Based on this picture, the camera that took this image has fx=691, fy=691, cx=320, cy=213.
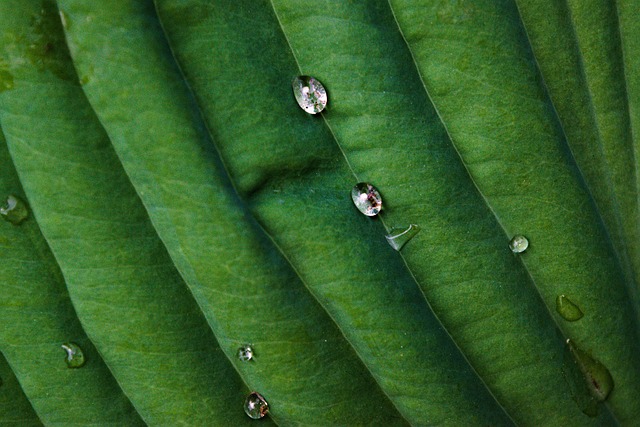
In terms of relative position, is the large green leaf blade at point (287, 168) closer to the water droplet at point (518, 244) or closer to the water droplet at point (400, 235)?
the water droplet at point (400, 235)

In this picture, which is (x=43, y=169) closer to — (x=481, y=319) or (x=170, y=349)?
(x=170, y=349)

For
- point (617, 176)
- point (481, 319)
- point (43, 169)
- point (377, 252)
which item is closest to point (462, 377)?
point (481, 319)

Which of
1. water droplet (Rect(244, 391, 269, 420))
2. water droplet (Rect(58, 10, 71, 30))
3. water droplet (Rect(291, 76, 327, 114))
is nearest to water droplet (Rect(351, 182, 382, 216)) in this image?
water droplet (Rect(291, 76, 327, 114))

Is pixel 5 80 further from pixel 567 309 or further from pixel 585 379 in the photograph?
pixel 585 379

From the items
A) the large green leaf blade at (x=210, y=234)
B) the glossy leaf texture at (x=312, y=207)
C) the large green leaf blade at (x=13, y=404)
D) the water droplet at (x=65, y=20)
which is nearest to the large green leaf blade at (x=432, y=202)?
the glossy leaf texture at (x=312, y=207)

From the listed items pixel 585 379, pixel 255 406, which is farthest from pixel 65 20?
pixel 585 379

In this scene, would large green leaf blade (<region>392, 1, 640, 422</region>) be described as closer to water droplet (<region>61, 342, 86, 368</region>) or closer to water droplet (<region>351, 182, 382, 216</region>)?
water droplet (<region>351, 182, 382, 216</region>)
